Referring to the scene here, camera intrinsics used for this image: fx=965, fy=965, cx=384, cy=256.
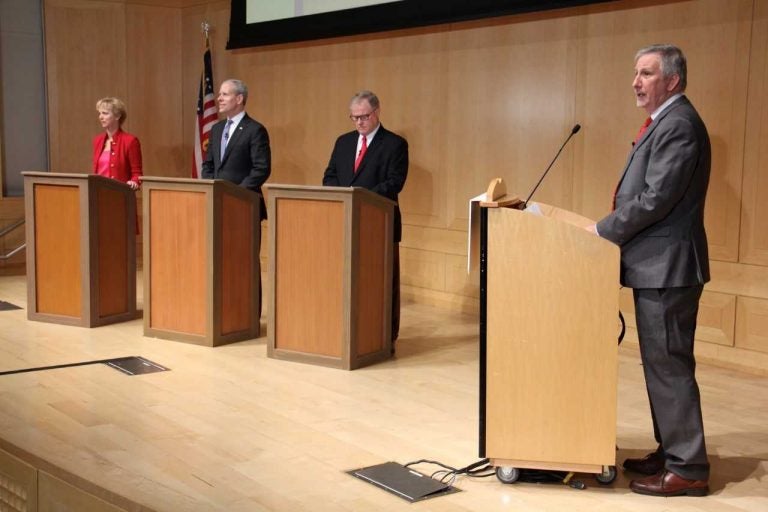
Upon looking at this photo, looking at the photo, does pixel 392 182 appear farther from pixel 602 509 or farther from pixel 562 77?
pixel 602 509

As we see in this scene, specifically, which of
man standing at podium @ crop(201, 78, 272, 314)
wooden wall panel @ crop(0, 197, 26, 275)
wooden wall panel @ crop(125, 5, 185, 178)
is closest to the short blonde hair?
man standing at podium @ crop(201, 78, 272, 314)

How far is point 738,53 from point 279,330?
9.46 feet

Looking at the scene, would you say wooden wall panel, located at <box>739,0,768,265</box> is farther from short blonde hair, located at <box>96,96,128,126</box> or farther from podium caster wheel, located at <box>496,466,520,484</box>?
short blonde hair, located at <box>96,96,128,126</box>

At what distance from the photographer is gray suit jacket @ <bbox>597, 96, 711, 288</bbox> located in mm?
3096

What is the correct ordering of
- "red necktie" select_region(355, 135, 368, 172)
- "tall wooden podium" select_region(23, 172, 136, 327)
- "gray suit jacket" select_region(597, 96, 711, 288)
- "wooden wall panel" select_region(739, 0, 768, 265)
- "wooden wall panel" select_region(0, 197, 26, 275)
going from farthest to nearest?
"wooden wall panel" select_region(0, 197, 26, 275), "tall wooden podium" select_region(23, 172, 136, 327), "red necktie" select_region(355, 135, 368, 172), "wooden wall panel" select_region(739, 0, 768, 265), "gray suit jacket" select_region(597, 96, 711, 288)

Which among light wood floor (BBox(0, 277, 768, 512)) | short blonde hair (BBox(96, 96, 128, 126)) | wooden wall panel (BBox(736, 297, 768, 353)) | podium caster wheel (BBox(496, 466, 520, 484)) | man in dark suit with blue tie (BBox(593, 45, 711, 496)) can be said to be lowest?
light wood floor (BBox(0, 277, 768, 512))

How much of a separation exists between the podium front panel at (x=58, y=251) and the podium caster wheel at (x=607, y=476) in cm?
379

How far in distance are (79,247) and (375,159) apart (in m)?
1.96

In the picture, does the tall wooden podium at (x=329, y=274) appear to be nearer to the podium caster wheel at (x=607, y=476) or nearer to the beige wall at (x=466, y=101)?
the beige wall at (x=466, y=101)

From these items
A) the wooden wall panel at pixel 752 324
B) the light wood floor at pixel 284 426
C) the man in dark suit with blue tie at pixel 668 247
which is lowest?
the light wood floor at pixel 284 426

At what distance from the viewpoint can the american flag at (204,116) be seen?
9.01m

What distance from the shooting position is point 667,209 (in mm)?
3107

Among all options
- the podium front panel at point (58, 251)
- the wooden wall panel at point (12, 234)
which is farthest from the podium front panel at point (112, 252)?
the wooden wall panel at point (12, 234)

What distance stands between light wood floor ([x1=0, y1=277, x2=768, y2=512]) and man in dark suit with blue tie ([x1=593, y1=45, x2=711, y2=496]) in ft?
0.60
